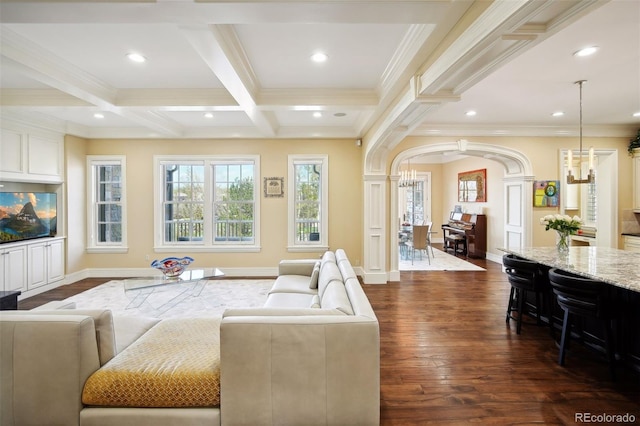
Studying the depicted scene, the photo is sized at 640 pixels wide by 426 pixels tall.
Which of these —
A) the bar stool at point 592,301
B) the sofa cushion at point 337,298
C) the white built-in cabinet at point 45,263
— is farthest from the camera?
the white built-in cabinet at point 45,263

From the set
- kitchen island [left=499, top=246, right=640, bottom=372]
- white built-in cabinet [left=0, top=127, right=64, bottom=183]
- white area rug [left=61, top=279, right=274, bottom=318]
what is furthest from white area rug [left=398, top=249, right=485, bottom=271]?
white built-in cabinet [left=0, top=127, right=64, bottom=183]

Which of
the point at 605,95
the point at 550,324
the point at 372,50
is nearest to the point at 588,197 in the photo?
the point at 605,95

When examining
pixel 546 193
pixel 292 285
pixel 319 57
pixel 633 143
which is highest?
pixel 319 57

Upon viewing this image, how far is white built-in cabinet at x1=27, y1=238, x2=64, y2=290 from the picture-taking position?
4.66 metres

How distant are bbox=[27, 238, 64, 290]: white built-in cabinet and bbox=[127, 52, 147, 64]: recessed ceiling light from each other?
3.73 metres

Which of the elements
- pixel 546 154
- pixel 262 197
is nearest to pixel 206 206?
pixel 262 197

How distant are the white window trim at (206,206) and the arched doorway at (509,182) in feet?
8.72

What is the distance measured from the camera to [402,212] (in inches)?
425

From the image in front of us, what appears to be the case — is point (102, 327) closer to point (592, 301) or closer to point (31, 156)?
point (592, 301)

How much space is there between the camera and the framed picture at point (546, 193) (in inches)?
229

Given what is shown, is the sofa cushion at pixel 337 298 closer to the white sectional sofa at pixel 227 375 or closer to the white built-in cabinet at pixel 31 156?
the white sectional sofa at pixel 227 375

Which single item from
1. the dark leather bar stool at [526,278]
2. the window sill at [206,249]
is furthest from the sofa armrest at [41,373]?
the window sill at [206,249]

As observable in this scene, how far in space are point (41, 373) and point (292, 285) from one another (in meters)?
2.23

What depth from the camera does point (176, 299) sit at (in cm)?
441
